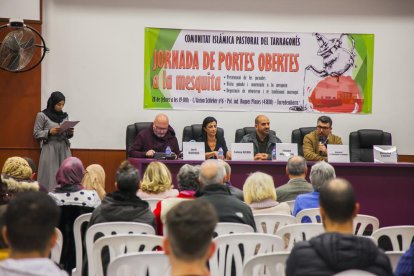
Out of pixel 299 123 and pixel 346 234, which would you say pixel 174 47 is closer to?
pixel 299 123

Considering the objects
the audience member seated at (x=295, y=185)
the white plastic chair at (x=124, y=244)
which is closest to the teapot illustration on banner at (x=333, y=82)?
the audience member seated at (x=295, y=185)

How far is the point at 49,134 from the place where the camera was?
26.4 feet

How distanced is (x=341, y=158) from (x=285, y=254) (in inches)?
186

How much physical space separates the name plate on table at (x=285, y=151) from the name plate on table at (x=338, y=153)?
380mm

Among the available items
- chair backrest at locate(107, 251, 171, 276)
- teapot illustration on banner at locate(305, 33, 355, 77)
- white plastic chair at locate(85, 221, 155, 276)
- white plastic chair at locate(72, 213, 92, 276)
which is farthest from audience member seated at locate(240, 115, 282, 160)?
chair backrest at locate(107, 251, 171, 276)

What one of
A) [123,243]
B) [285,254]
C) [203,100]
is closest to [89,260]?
[123,243]

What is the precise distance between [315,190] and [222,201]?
1.02m

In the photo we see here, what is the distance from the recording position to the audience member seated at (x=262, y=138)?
7875 mm

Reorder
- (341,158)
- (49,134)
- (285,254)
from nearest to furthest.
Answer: (285,254) < (341,158) < (49,134)

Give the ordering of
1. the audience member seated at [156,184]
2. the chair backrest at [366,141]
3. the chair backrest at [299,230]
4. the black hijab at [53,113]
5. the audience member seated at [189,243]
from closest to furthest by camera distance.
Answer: the audience member seated at [189,243]
the chair backrest at [299,230]
the audience member seated at [156,184]
the black hijab at [53,113]
the chair backrest at [366,141]

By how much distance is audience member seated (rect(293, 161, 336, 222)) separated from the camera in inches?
185

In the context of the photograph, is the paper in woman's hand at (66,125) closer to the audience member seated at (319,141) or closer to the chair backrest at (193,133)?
the chair backrest at (193,133)

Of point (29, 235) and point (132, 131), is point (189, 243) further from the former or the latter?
point (132, 131)

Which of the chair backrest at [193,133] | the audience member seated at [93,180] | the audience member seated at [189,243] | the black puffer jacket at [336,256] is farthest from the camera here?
the chair backrest at [193,133]
